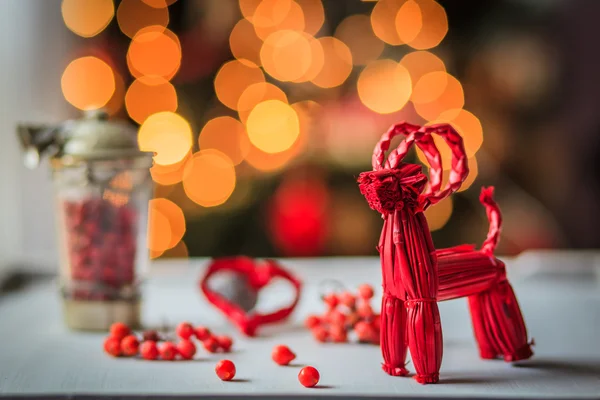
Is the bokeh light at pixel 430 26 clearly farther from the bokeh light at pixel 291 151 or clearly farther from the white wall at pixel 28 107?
the white wall at pixel 28 107

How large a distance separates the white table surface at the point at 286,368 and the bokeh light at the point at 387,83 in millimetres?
763

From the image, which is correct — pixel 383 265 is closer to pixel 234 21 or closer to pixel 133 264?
pixel 133 264

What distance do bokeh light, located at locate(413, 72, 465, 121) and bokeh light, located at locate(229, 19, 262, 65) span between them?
0.49 meters

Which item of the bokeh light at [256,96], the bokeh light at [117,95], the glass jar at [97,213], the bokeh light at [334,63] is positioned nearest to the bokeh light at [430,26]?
the bokeh light at [334,63]

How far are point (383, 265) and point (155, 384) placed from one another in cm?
27

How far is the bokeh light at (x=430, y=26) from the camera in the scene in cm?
187

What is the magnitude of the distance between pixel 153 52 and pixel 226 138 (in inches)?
12.9

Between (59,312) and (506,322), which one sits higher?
(506,322)

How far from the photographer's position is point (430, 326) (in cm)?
64

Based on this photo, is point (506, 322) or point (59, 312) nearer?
point (506, 322)

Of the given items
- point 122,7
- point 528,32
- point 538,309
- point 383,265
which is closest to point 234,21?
point 122,7

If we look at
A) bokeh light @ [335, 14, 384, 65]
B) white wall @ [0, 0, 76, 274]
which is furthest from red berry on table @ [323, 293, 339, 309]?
bokeh light @ [335, 14, 384, 65]

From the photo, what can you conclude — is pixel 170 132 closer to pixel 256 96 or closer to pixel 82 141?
pixel 256 96

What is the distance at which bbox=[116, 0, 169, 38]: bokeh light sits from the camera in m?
1.83
